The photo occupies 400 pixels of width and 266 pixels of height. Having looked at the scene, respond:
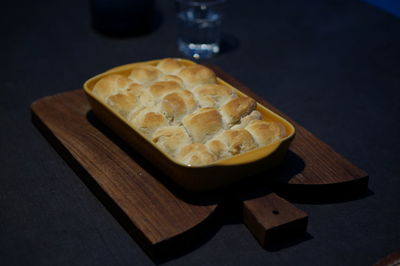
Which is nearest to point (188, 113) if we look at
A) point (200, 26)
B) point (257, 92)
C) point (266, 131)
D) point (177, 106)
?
point (177, 106)

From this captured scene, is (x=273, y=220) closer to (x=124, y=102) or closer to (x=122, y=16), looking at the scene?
(x=124, y=102)

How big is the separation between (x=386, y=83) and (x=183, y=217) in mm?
655

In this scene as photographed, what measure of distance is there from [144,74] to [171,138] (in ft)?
0.62

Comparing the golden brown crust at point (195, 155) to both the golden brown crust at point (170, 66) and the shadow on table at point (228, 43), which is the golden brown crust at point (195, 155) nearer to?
the golden brown crust at point (170, 66)

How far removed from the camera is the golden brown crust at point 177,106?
852mm

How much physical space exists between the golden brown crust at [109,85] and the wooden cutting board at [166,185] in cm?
6

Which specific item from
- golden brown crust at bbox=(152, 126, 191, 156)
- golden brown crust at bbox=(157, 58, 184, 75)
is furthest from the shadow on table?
golden brown crust at bbox=(152, 126, 191, 156)

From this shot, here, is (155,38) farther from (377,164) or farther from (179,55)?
(377,164)

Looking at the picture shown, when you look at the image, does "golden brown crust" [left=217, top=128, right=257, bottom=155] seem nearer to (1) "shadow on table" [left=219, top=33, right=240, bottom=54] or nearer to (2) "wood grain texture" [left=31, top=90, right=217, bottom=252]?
(2) "wood grain texture" [left=31, top=90, right=217, bottom=252]

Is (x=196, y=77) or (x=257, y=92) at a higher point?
(x=196, y=77)

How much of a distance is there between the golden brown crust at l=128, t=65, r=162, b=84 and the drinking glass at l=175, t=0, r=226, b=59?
0.33m

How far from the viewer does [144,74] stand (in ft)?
3.12

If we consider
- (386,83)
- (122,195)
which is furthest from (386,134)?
(122,195)

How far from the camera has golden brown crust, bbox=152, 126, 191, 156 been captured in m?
0.80
